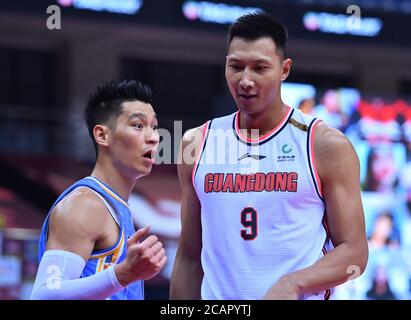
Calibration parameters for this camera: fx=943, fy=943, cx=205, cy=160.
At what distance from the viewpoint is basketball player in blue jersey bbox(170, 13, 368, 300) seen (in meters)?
4.62

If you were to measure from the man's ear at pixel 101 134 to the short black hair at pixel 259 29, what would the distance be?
0.89 meters

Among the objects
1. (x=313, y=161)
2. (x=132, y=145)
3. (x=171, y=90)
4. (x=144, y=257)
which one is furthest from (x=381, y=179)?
(x=144, y=257)

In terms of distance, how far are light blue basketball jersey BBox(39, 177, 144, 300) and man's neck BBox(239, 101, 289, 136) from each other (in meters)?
0.83

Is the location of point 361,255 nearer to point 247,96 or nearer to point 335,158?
point 335,158

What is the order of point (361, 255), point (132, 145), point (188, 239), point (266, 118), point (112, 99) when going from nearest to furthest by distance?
point (361, 255) → point (266, 118) → point (188, 239) → point (132, 145) → point (112, 99)

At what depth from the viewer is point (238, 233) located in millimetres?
4730

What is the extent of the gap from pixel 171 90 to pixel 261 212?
14.5 metres

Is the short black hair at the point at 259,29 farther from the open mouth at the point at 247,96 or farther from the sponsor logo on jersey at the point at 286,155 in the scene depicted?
the sponsor logo on jersey at the point at 286,155

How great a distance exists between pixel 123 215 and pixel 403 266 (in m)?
13.1

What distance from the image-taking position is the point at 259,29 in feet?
15.9

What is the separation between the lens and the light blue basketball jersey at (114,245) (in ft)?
15.8

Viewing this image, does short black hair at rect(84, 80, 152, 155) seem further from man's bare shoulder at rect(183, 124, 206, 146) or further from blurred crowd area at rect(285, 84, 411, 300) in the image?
blurred crowd area at rect(285, 84, 411, 300)

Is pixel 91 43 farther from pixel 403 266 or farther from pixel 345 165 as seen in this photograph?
pixel 345 165

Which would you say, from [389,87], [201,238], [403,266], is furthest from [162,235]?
[201,238]
